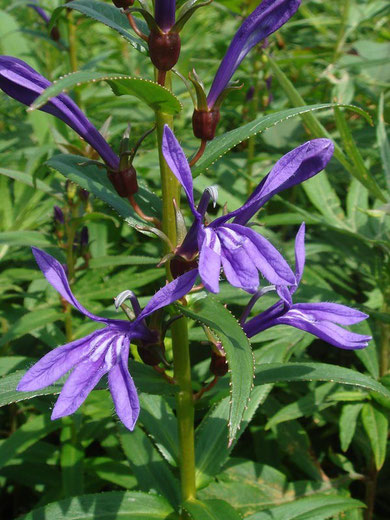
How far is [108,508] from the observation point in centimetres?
128

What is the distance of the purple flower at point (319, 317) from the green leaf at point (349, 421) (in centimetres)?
66

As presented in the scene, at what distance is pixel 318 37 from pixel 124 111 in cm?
151

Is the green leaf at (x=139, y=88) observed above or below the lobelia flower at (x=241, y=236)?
above

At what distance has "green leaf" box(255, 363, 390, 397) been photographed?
1105 millimetres

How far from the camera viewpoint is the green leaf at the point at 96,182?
1.11 metres

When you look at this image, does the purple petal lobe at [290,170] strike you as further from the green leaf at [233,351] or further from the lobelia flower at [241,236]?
the green leaf at [233,351]

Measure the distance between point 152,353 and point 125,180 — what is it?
0.34 m

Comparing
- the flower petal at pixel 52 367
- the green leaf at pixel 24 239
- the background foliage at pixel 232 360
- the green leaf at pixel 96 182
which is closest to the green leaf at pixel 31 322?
the background foliage at pixel 232 360

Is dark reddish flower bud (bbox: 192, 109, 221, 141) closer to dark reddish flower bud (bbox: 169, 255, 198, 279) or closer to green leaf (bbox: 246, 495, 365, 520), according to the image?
dark reddish flower bud (bbox: 169, 255, 198, 279)

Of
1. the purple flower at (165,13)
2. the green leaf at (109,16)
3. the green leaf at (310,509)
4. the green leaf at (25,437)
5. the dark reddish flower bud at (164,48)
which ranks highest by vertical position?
the green leaf at (109,16)

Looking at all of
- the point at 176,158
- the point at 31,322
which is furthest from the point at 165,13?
the point at 31,322

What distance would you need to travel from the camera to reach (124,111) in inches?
115

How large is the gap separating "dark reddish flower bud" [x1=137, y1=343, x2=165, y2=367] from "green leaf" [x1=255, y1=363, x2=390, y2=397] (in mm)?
219

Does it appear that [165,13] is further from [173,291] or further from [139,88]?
[173,291]
